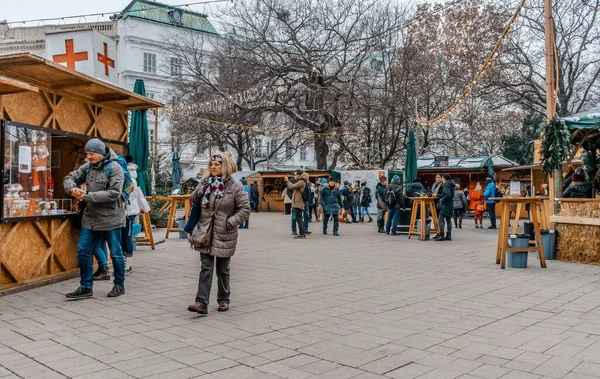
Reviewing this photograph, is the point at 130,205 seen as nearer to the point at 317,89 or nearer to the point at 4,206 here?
the point at 4,206

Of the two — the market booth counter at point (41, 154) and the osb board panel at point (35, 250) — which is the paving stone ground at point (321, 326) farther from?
the market booth counter at point (41, 154)

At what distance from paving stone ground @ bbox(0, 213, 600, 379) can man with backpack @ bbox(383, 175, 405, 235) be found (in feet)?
21.7

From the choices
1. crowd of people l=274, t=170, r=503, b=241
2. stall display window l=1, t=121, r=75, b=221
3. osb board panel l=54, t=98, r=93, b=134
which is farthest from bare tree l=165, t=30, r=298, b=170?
stall display window l=1, t=121, r=75, b=221

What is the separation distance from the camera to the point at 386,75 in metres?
30.1

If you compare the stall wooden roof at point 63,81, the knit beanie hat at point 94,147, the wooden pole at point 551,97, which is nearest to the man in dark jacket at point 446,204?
the wooden pole at point 551,97

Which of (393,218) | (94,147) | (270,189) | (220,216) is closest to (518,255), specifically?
(220,216)

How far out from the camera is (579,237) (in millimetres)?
9883

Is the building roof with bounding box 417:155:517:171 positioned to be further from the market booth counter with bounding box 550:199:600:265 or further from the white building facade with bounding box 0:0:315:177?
the market booth counter with bounding box 550:199:600:265

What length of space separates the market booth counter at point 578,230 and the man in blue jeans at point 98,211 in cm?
788

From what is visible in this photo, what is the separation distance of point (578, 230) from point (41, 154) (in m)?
9.01

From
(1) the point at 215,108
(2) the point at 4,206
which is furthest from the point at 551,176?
(1) the point at 215,108

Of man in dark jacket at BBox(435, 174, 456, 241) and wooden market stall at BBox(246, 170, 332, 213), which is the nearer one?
man in dark jacket at BBox(435, 174, 456, 241)

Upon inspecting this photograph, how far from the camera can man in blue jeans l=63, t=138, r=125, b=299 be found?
20.7ft

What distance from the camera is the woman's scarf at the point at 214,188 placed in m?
5.69
